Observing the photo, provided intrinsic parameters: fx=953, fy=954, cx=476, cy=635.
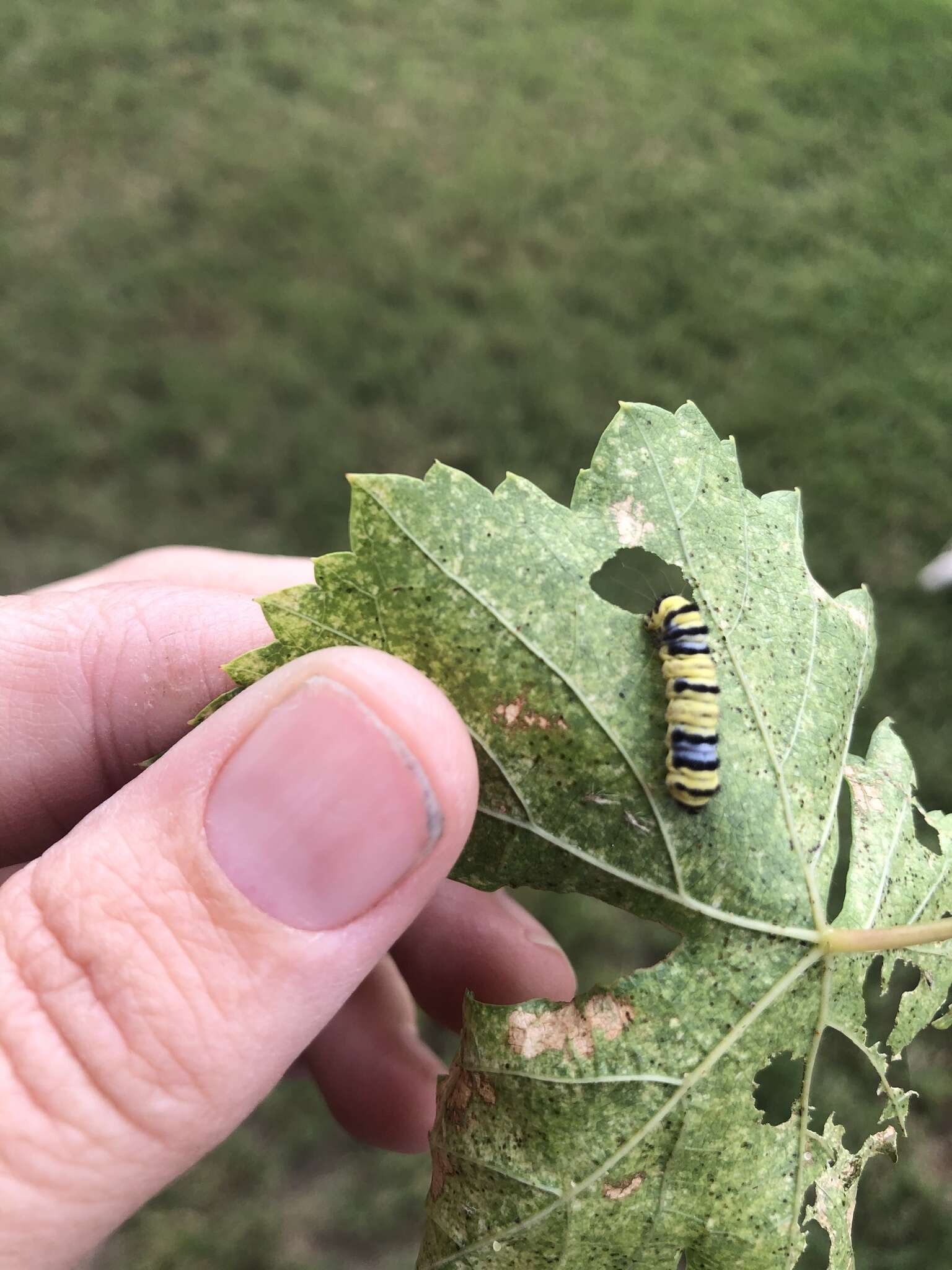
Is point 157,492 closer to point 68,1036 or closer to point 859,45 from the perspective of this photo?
point 68,1036

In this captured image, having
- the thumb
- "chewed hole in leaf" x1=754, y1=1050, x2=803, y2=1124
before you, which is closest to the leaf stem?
the thumb

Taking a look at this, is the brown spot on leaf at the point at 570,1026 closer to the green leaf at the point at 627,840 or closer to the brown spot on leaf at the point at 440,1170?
the green leaf at the point at 627,840

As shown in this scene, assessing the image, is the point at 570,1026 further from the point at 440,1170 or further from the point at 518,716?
the point at 518,716

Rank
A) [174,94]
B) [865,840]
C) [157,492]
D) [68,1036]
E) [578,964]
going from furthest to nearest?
[174,94] < [157,492] < [578,964] < [865,840] < [68,1036]

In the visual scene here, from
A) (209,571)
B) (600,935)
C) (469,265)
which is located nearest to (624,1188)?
(209,571)

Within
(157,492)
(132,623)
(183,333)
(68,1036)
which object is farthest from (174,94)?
(68,1036)

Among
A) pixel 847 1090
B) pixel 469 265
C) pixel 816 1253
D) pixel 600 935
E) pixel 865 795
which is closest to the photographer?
pixel 865 795
